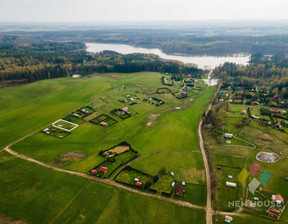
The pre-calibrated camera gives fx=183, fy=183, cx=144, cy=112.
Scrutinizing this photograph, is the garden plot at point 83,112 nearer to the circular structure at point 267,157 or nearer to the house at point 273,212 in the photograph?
the circular structure at point 267,157

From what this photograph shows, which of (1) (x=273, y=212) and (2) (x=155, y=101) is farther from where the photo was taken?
(2) (x=155, y=101)

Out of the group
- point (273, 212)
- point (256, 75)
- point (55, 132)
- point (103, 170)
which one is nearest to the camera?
point (273, 212)

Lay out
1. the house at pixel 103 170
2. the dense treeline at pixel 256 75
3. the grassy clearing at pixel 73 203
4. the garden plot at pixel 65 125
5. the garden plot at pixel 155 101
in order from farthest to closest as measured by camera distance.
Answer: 1. the dense treeline at pixel 256 75
2. the garden plot at pixel 155 101
3. the garden plot at pixel 65 125
4. the house at pixel 103 170
5. the grassy clearing at pixel 73 203

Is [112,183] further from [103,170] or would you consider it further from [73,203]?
[73,203]

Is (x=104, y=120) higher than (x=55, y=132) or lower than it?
higher

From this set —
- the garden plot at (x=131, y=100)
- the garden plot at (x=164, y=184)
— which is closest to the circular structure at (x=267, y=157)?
the garden plot at (x=164, y=184)

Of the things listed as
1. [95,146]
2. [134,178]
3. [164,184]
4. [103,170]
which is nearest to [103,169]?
[103,170]

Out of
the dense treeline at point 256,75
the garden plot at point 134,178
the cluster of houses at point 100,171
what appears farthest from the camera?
the dense treeline at point 256,75

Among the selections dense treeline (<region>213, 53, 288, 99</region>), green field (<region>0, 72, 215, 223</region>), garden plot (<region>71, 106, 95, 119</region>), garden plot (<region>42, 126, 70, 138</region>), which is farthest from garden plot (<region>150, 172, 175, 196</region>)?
dense treeline (<region>213, 53, 288, 99</region>)
